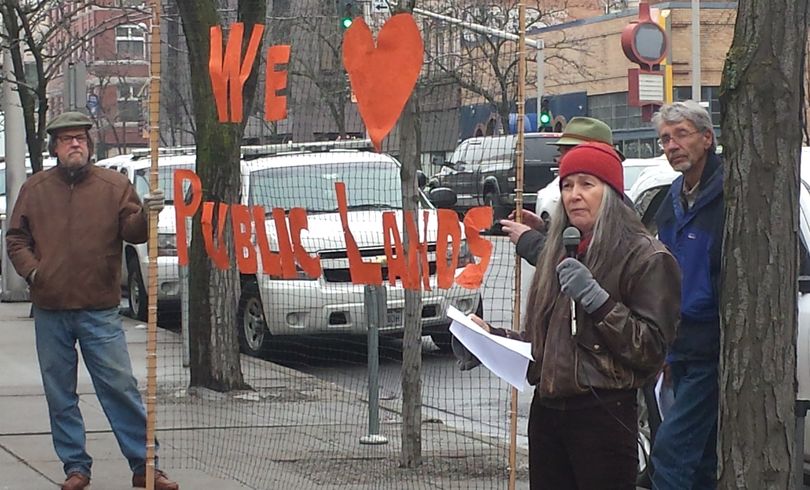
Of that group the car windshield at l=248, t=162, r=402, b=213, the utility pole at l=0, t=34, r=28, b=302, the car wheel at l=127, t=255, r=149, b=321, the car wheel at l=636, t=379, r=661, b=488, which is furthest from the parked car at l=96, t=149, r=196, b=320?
the car wheel at l=636, t=379, r=661, b=488

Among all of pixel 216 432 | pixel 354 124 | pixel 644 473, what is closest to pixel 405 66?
pixel 354 124

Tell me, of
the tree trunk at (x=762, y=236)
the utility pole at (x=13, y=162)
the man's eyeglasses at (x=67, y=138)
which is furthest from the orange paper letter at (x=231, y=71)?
the utility pole at (x=13, y=162)

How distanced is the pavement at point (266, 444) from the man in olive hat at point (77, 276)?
1.66 feet

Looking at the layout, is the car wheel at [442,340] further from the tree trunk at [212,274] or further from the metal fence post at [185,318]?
the metal fence post at [185,318]

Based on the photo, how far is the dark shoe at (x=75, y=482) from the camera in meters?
7.22

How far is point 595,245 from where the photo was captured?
454cm

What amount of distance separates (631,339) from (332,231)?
246 cm

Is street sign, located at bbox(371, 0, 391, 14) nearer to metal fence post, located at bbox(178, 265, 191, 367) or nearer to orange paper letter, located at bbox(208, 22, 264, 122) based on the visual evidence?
orange paper letter, located at bbox(208, 22, 264, 122)

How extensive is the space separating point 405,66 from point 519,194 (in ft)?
2.81

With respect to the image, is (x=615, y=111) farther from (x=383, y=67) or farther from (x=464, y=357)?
(x=464, y=357)

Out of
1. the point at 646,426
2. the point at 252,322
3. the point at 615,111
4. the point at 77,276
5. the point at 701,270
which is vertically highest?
the point at 615,111

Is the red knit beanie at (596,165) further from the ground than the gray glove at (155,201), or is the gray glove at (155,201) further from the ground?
the red knit beanie at (596,165)

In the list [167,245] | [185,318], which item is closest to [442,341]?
[185,318]

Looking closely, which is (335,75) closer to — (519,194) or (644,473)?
(519,194)
